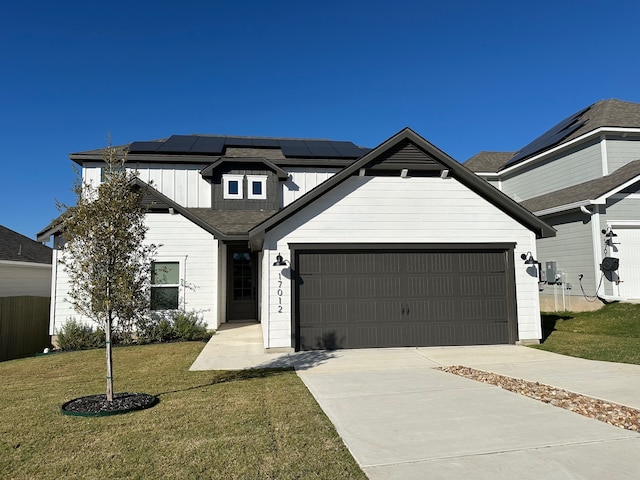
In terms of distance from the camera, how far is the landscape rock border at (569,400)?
491 centimetres

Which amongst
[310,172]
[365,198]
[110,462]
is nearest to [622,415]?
[110,462]

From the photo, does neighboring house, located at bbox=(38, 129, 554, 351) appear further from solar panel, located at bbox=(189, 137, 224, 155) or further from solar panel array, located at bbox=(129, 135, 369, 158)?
solar panel array, located at bbox=(129, 135, 369, 158)

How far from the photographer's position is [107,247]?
5.64 meters

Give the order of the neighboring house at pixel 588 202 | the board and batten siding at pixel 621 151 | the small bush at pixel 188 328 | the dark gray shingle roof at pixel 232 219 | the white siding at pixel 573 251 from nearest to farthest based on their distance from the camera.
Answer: the small bush at pixel 188 328 → the dark gray shingle roof at pixel 232 219 → the neighboring house at pixel 588 202 → the white siding at pixel 573 251 → the board and batten siding at pixel 621 151

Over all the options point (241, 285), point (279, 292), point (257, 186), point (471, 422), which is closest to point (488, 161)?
point (257, 186)

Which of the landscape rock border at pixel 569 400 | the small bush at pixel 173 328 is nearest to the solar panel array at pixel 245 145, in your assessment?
the small bush at pixel 173 328

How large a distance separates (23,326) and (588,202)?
18041 millimetres

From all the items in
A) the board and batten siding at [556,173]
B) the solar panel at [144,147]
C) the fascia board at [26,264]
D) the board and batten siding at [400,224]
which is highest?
the solar panel at [144,147]

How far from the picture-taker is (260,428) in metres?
4.70

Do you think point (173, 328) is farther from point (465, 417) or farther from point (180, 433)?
point (465, 417)

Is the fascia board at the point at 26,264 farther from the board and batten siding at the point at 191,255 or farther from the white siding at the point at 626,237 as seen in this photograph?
the white siding at the point at 626,237

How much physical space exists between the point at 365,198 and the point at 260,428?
650 centimetres

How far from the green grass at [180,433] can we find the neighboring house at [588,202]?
11.8m

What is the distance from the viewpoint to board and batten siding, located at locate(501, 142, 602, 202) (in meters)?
16.6
